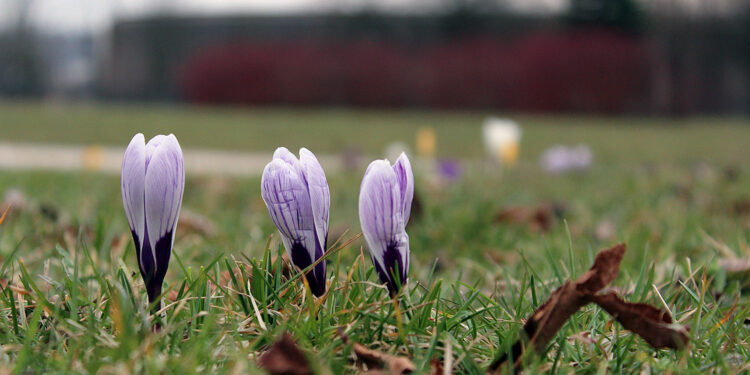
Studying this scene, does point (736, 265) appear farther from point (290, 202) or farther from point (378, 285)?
point (290, 202)

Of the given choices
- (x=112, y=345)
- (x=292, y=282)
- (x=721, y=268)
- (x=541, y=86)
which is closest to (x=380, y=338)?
(x=292, y=282)

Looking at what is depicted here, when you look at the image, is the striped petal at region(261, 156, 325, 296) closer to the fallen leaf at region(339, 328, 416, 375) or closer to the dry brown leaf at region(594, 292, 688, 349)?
the fallen leaf at region(339, 328, 416, 375)

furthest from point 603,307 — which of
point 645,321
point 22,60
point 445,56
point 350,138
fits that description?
point 22,60

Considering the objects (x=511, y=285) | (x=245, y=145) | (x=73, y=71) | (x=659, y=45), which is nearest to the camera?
(x=511, y=285)

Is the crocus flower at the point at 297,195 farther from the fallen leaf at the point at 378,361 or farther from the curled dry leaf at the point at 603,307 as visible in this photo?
the curled dry leaf at the point at 603,307

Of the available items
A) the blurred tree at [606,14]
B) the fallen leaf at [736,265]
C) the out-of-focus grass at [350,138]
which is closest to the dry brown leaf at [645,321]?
the fallen leaf at [736,265]

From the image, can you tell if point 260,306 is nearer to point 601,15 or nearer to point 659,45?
point 659,45

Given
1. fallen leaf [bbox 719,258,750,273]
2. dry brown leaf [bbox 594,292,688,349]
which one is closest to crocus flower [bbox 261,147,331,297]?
dry brown leaf [bbox 594,292,688,349]
